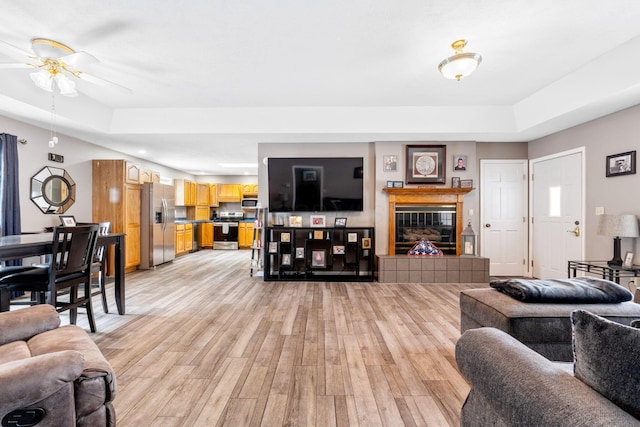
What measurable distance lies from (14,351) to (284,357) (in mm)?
1510

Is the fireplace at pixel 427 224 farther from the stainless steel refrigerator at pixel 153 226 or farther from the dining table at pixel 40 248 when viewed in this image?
the stainless steel refrigerator at pixel 153 226

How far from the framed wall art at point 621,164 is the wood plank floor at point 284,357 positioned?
7.62 ft

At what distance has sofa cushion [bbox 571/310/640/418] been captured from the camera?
719 millimetres

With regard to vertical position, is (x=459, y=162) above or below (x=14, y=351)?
above

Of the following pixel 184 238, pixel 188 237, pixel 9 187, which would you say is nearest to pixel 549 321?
pixel 9 187

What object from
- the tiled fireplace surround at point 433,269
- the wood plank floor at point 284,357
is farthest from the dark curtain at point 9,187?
the tiled fireplace surround at point 433,269

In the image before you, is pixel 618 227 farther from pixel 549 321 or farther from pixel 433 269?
pixel 549 321

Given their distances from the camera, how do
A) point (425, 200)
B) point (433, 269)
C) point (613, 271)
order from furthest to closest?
point (425, 200)
point (433, 269)
point (613, 271)

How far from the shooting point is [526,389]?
0.84m

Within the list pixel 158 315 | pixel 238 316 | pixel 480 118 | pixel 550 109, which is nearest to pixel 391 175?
pixel 480 118

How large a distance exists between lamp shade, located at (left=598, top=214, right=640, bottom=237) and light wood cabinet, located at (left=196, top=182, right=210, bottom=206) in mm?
9026

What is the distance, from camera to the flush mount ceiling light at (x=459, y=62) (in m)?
2.56

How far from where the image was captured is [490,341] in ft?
3.60

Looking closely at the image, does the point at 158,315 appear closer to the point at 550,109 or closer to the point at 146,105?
the point at 146,105
